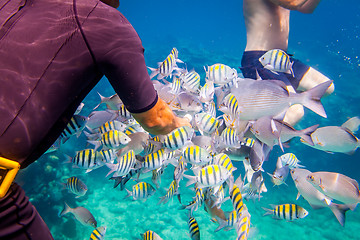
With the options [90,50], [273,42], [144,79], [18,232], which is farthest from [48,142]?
[273,42]

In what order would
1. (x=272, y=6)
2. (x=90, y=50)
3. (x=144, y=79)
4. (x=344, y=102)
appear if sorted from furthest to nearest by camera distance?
(x=344, y=102)
(x=272, y=6)
(x=144, y=79)
(x=90, y=50)

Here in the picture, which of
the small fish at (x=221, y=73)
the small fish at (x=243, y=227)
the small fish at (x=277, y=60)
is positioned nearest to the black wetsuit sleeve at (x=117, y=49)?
the small fish at (x=221, y=73)

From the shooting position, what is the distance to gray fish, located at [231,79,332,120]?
8.27 ft

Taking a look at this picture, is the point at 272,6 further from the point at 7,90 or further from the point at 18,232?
the point at 18,232

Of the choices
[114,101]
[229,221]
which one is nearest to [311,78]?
[229,221]

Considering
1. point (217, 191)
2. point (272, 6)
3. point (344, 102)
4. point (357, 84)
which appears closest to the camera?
point (217, 191)

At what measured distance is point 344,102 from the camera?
59.7 feet

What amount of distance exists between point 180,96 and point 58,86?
7.57 ft

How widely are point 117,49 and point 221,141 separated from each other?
6.38 feet

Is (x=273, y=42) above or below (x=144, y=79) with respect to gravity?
below

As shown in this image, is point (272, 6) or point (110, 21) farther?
point (272, 6)

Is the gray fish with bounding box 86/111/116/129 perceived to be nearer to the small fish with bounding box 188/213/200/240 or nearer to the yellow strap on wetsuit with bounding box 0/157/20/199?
the small fish with bounding box 188/213/200/240

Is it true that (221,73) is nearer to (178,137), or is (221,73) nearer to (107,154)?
(178,137)

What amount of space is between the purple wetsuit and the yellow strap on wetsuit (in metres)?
0.07
